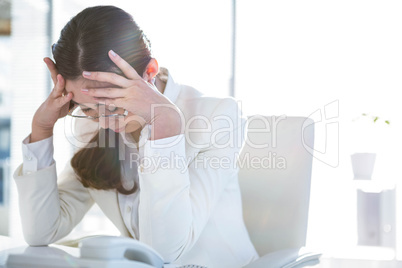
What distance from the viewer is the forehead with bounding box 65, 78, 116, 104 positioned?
104 cm

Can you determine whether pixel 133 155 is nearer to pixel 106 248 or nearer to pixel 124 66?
pixel 124 66

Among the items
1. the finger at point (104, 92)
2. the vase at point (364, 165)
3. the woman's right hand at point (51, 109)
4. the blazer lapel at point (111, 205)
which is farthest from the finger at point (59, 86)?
the vase at point (364, 165)

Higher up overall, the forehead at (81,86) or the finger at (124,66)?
the finger at (124,66)

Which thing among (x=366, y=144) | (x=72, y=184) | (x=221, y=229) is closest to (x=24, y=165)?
(x=72, y=184)

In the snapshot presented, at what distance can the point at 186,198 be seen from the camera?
41.7 inches

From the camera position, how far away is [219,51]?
3.16 meters

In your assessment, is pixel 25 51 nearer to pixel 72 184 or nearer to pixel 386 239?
pixel 72 184

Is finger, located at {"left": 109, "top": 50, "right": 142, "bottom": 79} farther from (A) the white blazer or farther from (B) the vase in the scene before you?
(B) the vase

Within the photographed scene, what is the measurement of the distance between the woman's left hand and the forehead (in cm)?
2

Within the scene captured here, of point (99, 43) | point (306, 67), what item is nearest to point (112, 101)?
point (99, 43)

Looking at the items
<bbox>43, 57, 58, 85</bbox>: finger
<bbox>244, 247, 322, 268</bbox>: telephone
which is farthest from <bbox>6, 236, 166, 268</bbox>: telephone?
<bbox>43, 57, 58, 85</bbox>: finger

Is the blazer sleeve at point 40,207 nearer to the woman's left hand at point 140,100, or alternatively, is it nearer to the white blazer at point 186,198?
the white blazer at point 186,198

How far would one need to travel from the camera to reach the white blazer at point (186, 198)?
1.05 m

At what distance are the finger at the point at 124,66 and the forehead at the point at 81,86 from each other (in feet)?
0.17
